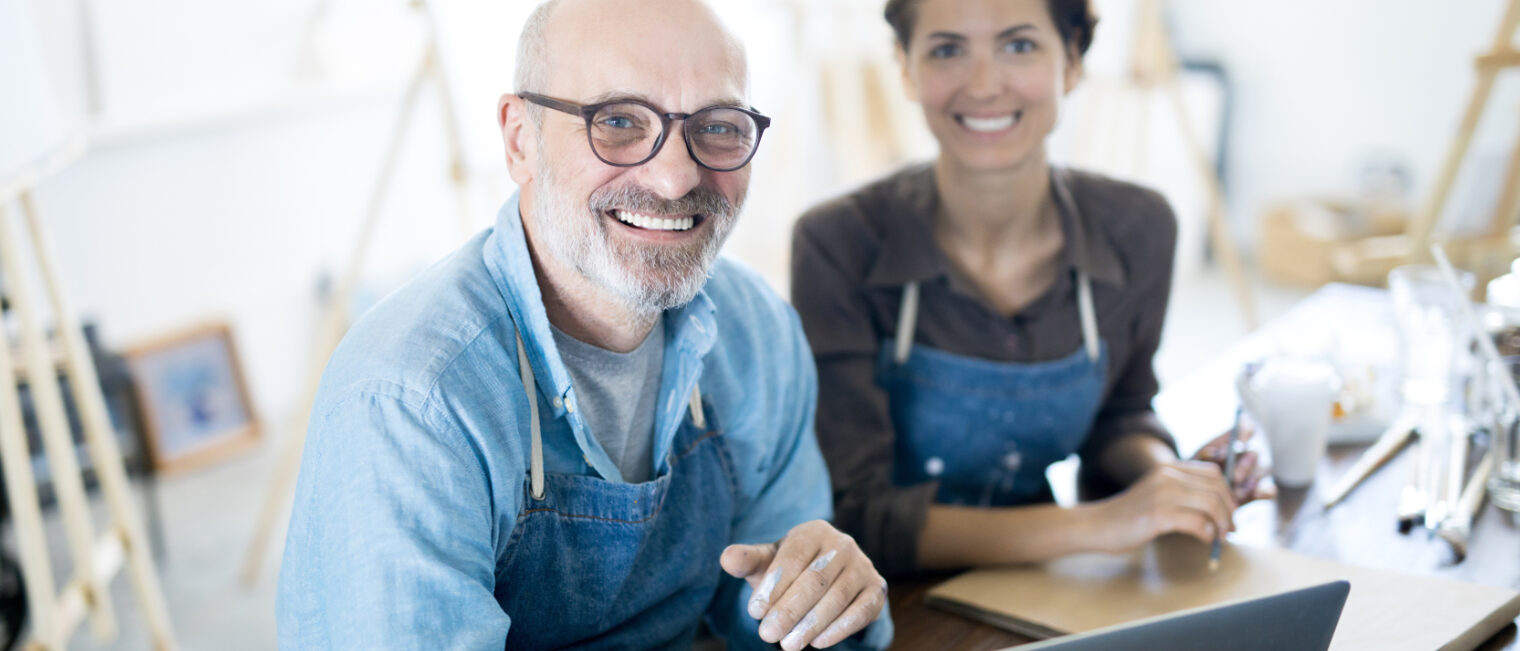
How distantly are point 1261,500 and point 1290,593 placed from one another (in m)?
0.63

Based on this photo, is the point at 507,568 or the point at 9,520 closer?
the point at 507,568

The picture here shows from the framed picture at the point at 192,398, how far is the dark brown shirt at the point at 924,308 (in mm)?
2754

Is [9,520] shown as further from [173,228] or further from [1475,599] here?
[1475,599]

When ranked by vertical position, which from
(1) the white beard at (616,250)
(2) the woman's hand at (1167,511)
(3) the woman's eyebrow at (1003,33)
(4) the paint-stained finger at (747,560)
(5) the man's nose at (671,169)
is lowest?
(2) the woman's hand at (1167,511)

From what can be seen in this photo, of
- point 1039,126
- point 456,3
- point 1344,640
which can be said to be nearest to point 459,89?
point 456,3

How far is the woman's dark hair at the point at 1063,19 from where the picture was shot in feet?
5.61

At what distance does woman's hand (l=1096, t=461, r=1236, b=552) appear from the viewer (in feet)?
4.55

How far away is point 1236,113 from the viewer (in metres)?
5.37

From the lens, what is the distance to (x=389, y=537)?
3.16ft

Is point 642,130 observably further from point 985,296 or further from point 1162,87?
point 1162,87

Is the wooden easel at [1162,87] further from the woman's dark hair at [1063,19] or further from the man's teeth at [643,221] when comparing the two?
the man's teeth at [643,221]

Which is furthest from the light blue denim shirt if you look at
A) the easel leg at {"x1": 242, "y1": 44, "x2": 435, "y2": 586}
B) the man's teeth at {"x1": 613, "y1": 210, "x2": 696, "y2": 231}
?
the easel leg at {"x1": 242, "y1": 44, "x2": 435, "y2": 586}

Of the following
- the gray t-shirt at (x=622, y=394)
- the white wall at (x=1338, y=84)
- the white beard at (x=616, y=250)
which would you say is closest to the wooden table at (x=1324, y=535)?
the gray t-shirt at (x=622, y=394)

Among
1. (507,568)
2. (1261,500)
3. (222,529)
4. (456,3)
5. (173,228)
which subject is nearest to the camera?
(507,568)
